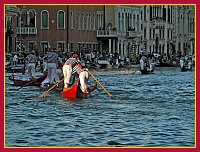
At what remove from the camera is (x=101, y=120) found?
18.5 m

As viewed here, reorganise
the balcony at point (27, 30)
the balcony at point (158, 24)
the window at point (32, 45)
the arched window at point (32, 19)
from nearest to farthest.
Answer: the balcony at point (27, 30), the window at point (32, 45), the arched window at point (32, 19), the balcony at point (158, 24)

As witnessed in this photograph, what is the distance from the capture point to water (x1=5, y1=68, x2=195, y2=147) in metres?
15.1

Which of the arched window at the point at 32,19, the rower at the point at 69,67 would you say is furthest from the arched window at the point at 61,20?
the rower at the point at 69,67

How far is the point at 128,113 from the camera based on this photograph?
20.3 m

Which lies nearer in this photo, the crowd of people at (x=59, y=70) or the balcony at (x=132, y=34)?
the crowd of people at (x=59, y=70)

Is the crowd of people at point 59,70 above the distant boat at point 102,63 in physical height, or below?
below

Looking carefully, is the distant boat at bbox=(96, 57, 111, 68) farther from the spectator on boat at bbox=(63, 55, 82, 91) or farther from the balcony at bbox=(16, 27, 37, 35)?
the spectator on boat at bbox=(63, 55, 82, 91)

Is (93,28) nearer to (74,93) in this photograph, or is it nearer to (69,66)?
(69,66)

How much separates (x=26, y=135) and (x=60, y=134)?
0.69m

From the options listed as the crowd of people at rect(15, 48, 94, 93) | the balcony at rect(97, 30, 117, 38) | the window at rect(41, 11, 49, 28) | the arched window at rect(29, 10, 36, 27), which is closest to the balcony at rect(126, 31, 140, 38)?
the balcony at rect(97, 30, 117, 38)

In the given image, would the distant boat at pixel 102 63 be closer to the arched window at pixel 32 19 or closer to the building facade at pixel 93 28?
the building facade at pixel 93 28

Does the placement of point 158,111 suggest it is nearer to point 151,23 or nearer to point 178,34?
point 151,23

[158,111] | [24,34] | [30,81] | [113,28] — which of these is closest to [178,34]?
[113,28]

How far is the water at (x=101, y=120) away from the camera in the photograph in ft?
49.5
